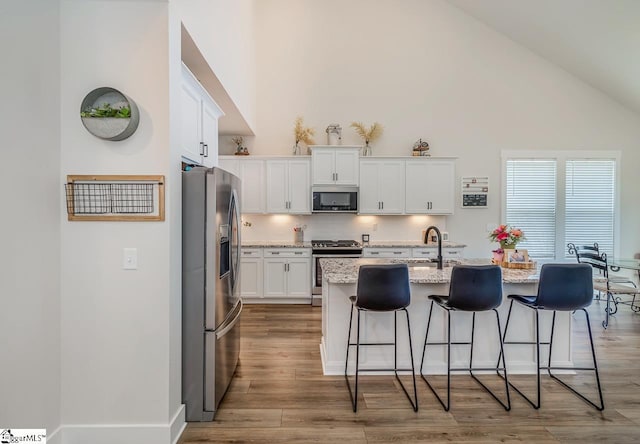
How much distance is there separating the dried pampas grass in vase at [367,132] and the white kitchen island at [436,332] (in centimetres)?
310

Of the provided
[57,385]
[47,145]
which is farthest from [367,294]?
[47,145]

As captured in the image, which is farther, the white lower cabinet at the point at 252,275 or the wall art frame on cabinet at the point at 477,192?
the wall art frame on cabinet at the point at 477,192

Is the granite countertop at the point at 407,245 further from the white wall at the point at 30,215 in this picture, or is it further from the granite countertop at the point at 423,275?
the white wall at the point at 30,215

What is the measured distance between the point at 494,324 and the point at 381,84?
4.36 metres

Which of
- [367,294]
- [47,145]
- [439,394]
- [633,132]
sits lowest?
[439,394]

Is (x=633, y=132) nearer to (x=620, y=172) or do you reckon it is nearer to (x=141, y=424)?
(x=620, y=172)

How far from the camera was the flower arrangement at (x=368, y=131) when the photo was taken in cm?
550

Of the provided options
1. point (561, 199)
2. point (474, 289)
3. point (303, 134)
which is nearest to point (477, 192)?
point (561, 199)

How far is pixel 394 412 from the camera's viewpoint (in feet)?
7.55

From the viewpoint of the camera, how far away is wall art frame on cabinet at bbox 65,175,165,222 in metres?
1.94

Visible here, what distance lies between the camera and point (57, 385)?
191cm

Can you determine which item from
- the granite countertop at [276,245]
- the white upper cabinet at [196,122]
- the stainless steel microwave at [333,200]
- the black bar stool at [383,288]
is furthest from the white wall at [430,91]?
the black bar stool at [383,288]

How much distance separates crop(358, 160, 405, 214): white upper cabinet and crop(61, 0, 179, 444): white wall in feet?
12.1

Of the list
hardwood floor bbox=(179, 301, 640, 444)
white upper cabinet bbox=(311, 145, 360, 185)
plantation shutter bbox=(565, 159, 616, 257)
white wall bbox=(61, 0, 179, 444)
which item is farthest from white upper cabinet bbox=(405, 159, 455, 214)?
white wall bbox=(61, 0, 179, 444)
